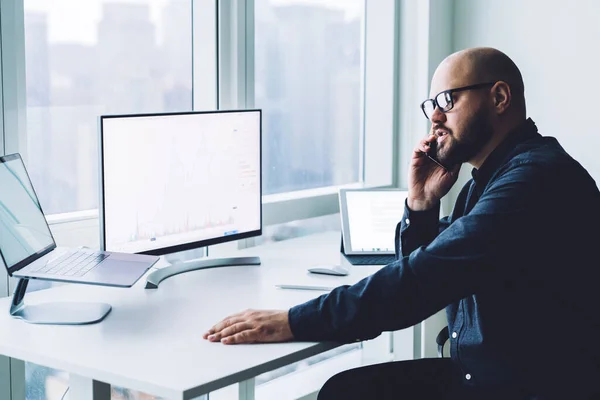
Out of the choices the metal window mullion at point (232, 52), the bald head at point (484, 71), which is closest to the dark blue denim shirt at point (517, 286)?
the bald head at point (484, 71)

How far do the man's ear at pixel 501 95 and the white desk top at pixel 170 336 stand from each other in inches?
26.6

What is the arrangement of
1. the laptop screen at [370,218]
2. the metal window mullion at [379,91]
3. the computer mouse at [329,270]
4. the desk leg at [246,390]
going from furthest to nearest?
the metal window mullion at [379,91] → the desk leg at [246,390] → the laptop screen at [370,218] → the computer mouse at [329,270]

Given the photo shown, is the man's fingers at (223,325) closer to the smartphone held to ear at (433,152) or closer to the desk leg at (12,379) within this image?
the desk leg at (12,379)

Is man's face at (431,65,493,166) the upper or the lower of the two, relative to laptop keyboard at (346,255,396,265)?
upper

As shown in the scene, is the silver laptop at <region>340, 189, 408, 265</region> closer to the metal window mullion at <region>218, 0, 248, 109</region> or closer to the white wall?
the metal window mullion at <region>218, 0, 248, 109</region>

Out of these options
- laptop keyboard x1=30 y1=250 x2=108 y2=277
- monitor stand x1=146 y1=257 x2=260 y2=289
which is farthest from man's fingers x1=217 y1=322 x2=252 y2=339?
monitor stand x1=146 y1=257 x2=260 y2=289

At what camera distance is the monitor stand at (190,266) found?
2221 millimetres

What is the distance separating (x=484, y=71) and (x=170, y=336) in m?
0.96

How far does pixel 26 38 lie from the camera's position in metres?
2.22

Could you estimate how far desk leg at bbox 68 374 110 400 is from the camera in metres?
1.67

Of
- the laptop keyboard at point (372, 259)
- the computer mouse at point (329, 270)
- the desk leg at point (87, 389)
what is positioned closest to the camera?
the desk leg at point (87, 389)

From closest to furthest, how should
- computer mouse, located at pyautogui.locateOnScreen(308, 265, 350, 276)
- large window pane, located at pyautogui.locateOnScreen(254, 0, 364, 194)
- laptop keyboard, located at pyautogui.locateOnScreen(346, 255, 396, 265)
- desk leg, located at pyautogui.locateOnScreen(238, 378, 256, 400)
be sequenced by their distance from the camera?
1. computer mouse, located at pyautogui.locateOnScreen(308, 265, 350, 276)
2. laptop keyboard, located at pyautogui.locateOnScreen(346, 255, 396, 265)
3. desk leg, located at pyautogui.locateOnScreen(238, 378, 256, 400)
4. large window pane, located at pyautogui.locateOnScreen(254, 0, 364, 194)

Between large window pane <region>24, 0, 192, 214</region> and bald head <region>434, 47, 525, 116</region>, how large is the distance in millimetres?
1047

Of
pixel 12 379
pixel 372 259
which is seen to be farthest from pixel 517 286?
pixel 12 379
